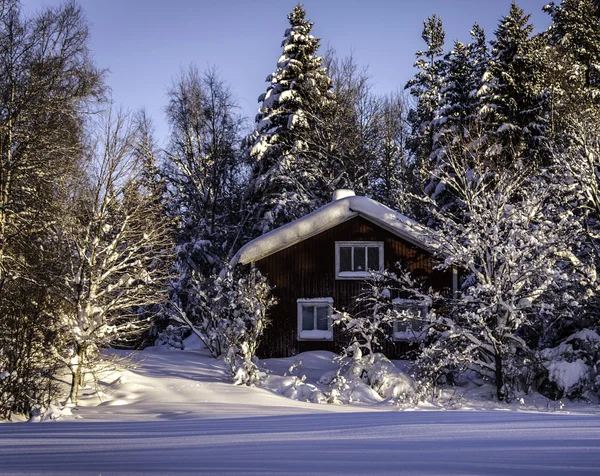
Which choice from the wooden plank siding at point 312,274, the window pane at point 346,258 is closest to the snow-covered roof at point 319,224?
the wooden plank siding at point 312,274

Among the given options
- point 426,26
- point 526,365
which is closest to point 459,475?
point 526,365

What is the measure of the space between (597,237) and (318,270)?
9073 millimetres

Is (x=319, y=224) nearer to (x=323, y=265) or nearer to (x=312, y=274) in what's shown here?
(x=323, y=265)

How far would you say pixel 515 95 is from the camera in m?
28.0

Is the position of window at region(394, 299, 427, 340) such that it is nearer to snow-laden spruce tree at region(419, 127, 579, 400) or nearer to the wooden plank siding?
the wooden plank siding

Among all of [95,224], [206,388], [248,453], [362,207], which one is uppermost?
[362,207]

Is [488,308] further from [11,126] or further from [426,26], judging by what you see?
[426,26]

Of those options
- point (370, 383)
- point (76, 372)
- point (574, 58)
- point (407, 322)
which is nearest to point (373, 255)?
point (407, 322)

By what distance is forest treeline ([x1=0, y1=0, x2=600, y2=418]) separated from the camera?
555 inches

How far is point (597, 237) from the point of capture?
56.3ft

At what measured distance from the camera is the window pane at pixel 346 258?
70.4 feet

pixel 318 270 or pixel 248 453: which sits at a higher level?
pixel 318 270

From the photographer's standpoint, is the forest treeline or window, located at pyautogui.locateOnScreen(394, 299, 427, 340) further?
window, located at pyautogui.locateOnScreen(394, 299, 427, 340)

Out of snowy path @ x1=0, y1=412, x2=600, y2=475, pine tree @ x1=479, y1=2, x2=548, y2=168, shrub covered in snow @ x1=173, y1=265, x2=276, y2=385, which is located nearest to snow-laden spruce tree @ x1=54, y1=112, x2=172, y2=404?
shrub covered in snow @ x1=173, y1=265, x2=276, y2=385
